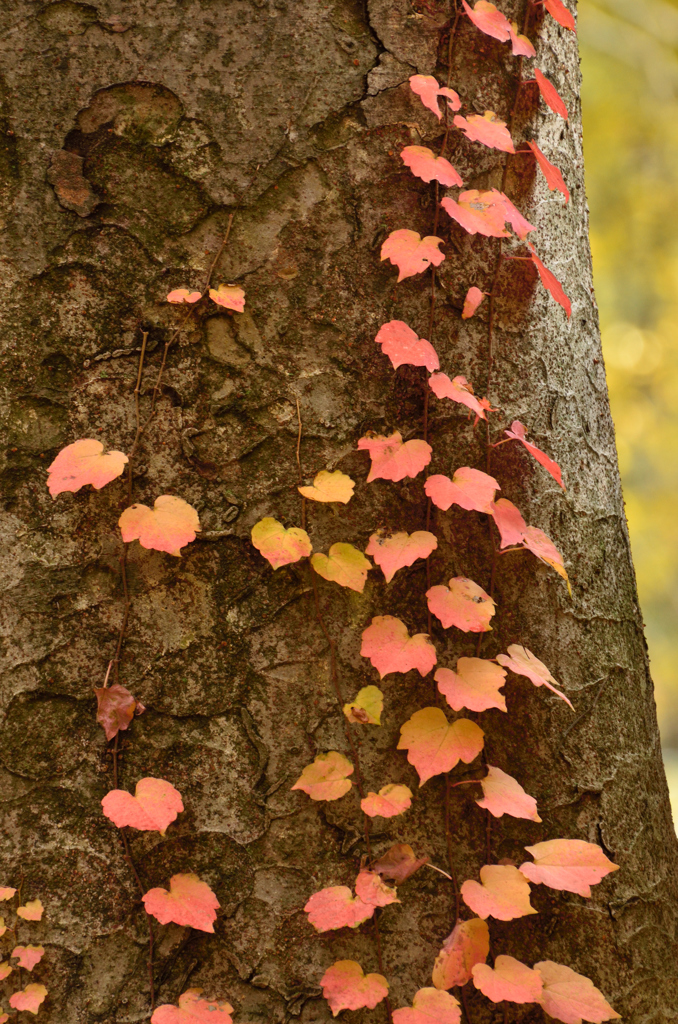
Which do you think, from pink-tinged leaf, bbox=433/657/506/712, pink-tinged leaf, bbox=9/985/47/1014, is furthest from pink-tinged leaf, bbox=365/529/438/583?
pink-tinged leaf, bbox=9/985/47/1014

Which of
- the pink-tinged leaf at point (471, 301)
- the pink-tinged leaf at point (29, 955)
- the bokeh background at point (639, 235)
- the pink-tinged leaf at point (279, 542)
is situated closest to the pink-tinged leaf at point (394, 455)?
the pink-tinged leaf at point (279, 542)

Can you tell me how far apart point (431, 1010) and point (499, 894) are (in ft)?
0.58

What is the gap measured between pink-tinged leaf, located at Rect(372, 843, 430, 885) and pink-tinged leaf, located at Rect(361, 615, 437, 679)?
0.83 ft

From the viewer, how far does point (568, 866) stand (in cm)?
102

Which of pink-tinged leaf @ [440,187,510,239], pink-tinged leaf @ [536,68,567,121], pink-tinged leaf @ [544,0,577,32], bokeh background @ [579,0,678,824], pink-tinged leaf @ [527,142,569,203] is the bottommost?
bokeh background @ [579,0,678,824]

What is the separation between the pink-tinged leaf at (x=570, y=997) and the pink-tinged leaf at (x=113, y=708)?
699mm

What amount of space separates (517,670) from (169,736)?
52 centimetres

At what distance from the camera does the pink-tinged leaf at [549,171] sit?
119 cm

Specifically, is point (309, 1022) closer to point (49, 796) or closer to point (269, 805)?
point (269, 805)

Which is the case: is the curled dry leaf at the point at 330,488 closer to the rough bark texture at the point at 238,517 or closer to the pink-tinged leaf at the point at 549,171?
the rough bark texture at the point at 238,517

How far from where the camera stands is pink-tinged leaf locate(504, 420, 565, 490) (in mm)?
1143

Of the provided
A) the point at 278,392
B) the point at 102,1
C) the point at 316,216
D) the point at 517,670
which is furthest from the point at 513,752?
the point at 102,1

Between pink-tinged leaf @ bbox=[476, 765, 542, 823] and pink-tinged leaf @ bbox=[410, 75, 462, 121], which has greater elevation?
pink-tinged leaf @ bbox=[410, 75, 462, 121]

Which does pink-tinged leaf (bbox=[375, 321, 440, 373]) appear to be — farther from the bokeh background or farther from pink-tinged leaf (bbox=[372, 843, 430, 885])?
the bokeh background
